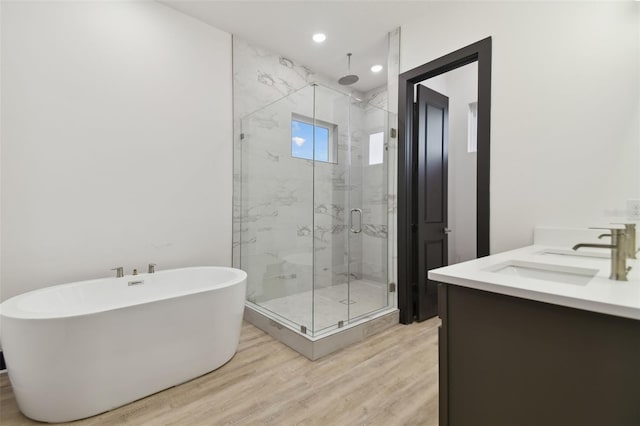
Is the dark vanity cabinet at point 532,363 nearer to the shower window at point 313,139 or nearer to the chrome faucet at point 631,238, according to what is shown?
the chrome faucet at point 631,238

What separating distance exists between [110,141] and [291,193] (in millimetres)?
1609

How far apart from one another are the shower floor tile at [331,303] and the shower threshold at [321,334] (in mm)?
77

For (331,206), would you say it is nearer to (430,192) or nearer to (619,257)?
(430,192)

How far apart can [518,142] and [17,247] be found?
368cm

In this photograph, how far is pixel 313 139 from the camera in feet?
8.89

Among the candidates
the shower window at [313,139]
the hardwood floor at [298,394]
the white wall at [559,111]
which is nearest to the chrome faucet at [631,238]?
the white wall at [559,111]

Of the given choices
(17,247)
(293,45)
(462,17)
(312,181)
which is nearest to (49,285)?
(17,247)

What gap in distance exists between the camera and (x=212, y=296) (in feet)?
6.61

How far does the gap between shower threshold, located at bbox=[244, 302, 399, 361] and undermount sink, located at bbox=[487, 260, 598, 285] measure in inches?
55.7

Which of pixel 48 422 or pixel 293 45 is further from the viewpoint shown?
pixel 293 45

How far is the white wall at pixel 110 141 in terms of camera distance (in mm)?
2049

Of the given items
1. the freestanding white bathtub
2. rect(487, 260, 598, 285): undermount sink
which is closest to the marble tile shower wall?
the freestanding white bathtub

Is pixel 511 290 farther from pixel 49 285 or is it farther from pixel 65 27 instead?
pixel 65 27

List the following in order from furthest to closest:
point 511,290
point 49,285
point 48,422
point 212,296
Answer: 1. point 49,285
2. point 212,296
3. point 48,422
4. point 511,290
